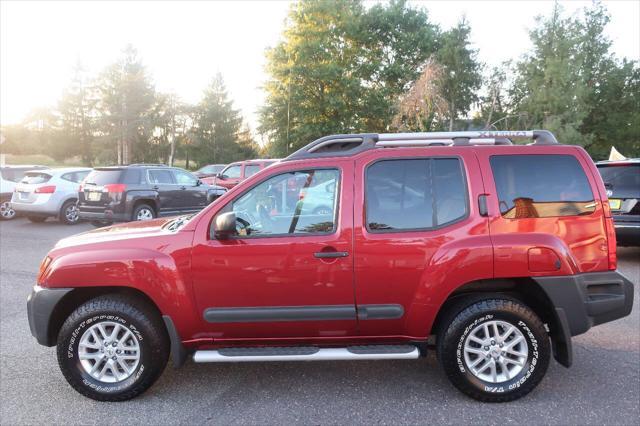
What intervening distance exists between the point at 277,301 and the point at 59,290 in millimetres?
1622

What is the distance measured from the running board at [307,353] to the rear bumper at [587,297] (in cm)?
108

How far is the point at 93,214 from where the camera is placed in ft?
37.1

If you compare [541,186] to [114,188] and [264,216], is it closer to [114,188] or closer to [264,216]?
[264,216]

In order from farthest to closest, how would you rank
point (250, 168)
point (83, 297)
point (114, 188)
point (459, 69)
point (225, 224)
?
point (459, 69) < point (250, 168) < point (114, 188) < point (83, 297) < point (225, 224)

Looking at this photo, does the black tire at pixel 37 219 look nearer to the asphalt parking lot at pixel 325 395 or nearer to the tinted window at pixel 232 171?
the tinted window at pixel 232 171

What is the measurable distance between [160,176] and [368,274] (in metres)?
10.6

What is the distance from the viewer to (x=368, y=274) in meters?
3.26

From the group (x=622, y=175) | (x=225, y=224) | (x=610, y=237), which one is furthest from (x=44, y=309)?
(x=622, y=175)

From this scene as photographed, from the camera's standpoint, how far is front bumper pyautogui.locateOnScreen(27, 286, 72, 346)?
3.38 metres

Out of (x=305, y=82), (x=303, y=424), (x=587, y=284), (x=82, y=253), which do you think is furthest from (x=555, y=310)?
(x=305, y=82)

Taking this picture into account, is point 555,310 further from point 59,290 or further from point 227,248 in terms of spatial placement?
point 59,290

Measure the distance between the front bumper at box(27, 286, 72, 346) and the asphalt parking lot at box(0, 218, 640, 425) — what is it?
47 cm

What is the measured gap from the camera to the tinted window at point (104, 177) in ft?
37.4

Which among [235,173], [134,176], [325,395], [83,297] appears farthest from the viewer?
[235,173]
